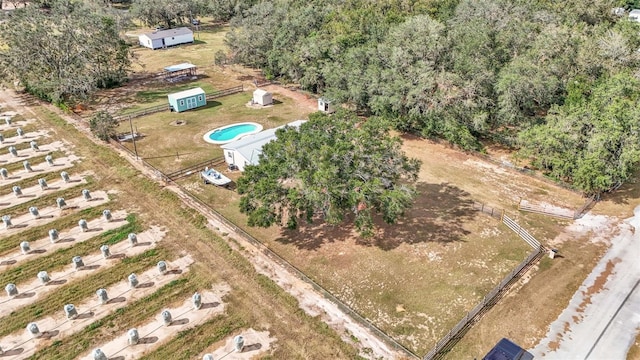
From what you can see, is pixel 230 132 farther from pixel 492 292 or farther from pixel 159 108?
pixel 492 292

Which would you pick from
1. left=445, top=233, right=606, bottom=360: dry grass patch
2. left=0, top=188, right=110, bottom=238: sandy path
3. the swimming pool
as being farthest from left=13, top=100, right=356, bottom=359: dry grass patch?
the swimming pool

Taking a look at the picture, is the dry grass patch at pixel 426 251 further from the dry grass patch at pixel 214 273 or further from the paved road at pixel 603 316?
the dry grass patch at pixel 214 273

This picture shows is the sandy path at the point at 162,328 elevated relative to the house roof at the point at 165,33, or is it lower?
lower

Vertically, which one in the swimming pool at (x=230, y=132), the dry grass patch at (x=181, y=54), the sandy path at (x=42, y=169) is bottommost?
the sandy path at (x=42, y=169)

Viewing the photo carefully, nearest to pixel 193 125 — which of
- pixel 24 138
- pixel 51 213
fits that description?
pixel 24 138

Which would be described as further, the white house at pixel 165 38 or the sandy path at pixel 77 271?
the white house at pixel 165 38

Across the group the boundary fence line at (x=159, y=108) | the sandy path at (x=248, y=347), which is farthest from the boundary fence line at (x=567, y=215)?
the boundary fence line at (x=159, y=108)

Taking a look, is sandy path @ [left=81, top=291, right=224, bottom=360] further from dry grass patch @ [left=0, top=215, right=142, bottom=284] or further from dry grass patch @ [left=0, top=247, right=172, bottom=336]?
dry grass patch @ [left=0, top=215, right=142, bottom=284]
